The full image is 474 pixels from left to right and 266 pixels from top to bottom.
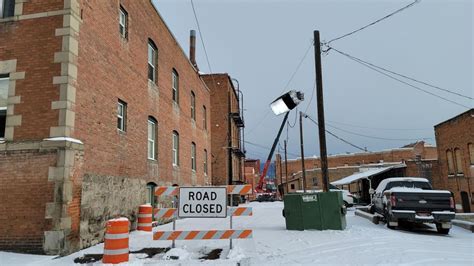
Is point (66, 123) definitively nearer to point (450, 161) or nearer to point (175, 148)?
point (175, 148)

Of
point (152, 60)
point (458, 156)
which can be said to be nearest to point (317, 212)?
point (152, 60)

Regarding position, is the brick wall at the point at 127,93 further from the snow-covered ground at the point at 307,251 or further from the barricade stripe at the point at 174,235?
the barricade stripe at the point at 174,235

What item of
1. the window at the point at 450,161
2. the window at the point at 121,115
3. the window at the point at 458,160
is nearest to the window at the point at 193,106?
the window at the point at 121,115

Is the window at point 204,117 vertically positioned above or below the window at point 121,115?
above

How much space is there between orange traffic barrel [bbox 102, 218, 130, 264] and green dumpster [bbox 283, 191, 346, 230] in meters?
6.35

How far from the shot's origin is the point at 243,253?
807cm

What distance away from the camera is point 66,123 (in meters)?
8.95

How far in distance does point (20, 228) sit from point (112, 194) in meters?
3.00

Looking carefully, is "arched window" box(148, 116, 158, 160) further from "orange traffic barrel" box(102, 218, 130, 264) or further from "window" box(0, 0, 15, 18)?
"orange traffic barrel" box(102, 218, 130, 264)

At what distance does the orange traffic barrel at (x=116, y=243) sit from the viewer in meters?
7.25

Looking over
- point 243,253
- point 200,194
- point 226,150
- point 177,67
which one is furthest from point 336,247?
point 226,150

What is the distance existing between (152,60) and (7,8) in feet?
22.7

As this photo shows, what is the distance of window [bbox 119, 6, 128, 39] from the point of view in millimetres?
12954

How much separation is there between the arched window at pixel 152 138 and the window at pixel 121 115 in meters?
2.77
